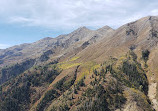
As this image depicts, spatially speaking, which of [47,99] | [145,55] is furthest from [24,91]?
[145,55]

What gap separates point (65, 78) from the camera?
15638 cm

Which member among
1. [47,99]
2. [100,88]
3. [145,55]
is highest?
[145,55]

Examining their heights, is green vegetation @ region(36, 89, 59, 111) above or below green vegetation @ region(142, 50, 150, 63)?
below

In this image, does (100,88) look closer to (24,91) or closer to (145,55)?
(145,55)

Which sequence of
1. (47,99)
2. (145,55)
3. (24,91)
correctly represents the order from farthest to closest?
(24,91) → (145,55) → (47,99)

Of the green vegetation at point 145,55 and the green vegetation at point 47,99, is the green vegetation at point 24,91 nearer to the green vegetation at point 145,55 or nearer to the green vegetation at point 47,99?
the green vegetation at point 47,99

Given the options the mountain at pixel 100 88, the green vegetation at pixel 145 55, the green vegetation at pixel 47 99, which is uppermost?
the green vegetation at pixel 145 55

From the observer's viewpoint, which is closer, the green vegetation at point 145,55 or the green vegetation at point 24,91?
the green vegetation at point 145,55

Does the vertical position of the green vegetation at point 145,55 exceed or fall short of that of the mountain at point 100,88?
it exceeds it

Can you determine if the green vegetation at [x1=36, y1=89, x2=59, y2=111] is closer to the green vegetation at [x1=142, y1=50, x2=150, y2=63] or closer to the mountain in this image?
the mountain

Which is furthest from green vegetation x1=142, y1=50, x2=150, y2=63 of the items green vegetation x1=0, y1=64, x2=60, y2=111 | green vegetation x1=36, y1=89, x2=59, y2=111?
green vegetation x1=0, y1=64, x2=60, y2=111

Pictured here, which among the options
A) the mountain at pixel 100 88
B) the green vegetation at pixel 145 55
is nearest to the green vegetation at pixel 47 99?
the mountain at pixel 100 88

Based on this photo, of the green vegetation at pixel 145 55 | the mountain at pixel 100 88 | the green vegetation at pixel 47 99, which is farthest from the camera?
the green vegetation at pixel 145 55

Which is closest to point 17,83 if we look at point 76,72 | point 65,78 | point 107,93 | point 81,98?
point 65,78
